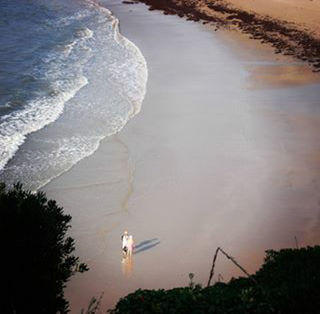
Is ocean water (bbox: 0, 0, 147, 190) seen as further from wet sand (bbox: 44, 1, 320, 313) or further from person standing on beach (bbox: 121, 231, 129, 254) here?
person standing on beach (bbox: 121, 231, 129, 254)

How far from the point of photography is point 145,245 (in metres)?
15.2

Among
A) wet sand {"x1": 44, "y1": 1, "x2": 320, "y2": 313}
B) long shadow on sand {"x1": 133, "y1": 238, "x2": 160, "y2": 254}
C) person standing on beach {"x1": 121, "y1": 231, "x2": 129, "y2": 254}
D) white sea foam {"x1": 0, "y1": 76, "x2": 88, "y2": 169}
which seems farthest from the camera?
white sea foam {"x1": 0, "y1": 76, "x2": 88, "y2": 169}

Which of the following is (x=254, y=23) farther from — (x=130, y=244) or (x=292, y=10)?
(x=130, y=244)

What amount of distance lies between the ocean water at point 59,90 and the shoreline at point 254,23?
8.61 m

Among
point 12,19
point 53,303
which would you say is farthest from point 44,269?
point 12,19

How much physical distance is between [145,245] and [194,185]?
3788 millimetres

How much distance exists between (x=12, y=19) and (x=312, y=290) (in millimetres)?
40841

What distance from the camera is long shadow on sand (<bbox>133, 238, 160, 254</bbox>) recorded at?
49.1 feet

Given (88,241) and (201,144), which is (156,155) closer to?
(201,144)

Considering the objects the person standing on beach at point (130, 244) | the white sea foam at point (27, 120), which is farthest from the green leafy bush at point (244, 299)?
the white sea foam at point (27, 120)

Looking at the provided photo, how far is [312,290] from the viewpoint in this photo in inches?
342

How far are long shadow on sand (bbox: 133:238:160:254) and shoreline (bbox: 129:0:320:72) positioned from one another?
64.8 feet

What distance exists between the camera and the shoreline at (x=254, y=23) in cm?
3572

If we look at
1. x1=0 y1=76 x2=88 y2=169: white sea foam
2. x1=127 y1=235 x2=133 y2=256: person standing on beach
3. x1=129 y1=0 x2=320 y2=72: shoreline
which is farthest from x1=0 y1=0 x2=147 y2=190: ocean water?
x1=129 y1=0 x2=320 y2=72: shoreline
